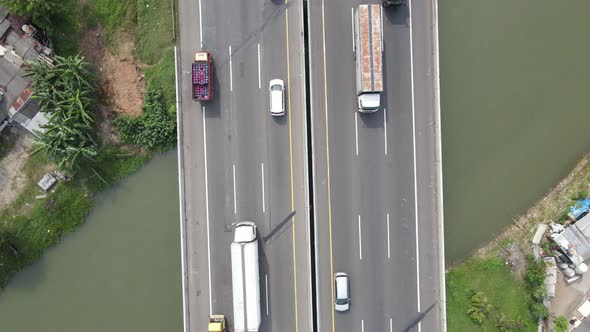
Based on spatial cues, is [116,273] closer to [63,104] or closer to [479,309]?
[63,104]

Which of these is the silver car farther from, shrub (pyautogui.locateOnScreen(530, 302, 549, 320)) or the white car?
shrub (pyautogui.locateOnScreen(530, 302, 549, 320))

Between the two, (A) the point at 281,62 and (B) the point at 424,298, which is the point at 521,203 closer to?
(B) the point at 424,298

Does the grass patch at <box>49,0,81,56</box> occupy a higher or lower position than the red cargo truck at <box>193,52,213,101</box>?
higher

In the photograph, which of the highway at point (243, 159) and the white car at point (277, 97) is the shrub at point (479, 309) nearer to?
the highway at point (243, 159)

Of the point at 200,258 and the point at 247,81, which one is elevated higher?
the point at 247,81

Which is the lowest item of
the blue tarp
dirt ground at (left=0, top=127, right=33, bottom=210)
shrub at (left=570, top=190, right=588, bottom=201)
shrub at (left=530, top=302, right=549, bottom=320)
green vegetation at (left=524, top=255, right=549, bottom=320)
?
shrub at (left=530, top=302, right=549, bottom=320)

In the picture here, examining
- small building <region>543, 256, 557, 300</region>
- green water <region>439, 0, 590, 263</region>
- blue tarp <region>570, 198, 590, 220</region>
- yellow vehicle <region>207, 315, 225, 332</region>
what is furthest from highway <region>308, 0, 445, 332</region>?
blue tarp <region>570, 198, 590, 220</region>

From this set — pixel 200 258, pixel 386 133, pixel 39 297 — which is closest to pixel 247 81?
pixel 386 133
